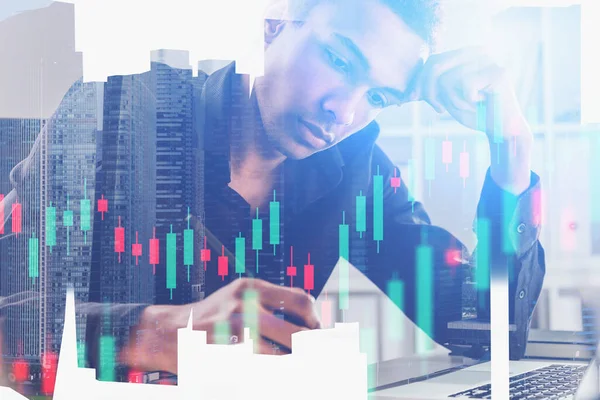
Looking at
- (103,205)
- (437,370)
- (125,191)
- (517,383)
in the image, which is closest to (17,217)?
(103,205)

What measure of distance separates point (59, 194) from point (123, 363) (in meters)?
0.74

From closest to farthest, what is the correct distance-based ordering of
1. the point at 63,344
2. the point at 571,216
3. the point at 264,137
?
1. the point at 571,216
2. the point at 264,137
3. the point at 63,344

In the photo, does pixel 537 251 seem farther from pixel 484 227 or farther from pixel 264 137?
pixel 264 137

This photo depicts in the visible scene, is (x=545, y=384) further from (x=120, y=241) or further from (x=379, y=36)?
(x=120, y=241)

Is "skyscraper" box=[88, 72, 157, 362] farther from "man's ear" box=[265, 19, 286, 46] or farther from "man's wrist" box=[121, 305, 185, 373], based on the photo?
"man's ear" box=[265, 19, 286, 46]

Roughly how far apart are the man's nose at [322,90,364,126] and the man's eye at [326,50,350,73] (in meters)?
0.09

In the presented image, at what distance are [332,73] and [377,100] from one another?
202 millimetres

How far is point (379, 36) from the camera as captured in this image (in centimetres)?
316

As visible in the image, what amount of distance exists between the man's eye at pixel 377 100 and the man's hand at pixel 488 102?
0.49 feet

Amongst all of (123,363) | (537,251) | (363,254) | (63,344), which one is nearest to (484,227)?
(537,251)

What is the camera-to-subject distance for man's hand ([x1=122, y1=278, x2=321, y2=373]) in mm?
3252

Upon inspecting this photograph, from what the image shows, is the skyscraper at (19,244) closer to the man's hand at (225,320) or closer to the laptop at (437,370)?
the man's hand at (225,320)

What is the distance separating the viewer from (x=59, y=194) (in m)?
3.55

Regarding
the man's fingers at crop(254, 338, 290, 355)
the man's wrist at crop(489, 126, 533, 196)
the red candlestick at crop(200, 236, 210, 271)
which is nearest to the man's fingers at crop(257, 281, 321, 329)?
the man's fingers at crop(254, 338, 290, 355)
